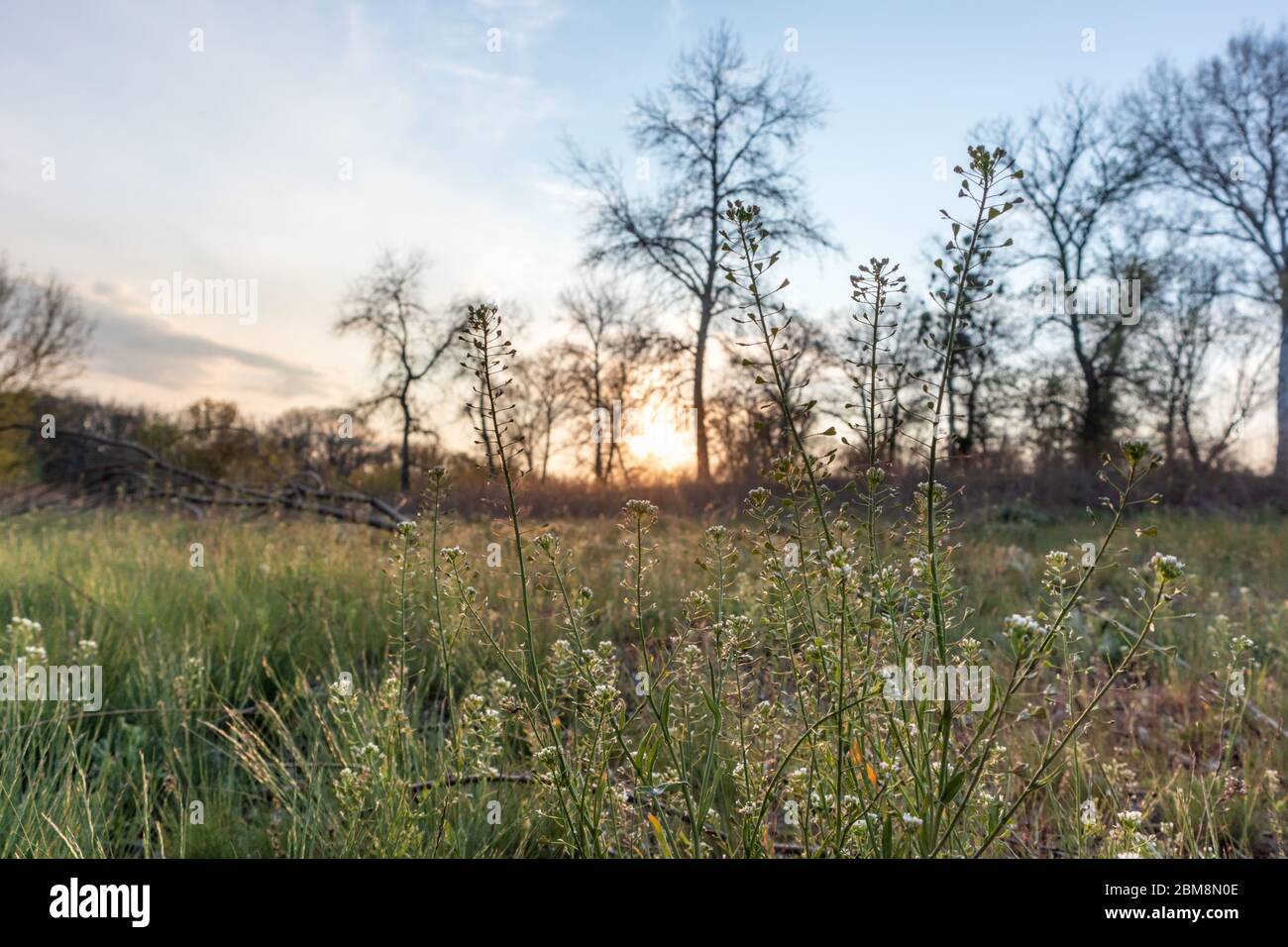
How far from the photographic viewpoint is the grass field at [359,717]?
7.13ft

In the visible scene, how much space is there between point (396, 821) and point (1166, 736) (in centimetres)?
340

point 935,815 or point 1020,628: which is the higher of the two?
point 1020,628

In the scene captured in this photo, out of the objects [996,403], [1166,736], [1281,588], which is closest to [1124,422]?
[996,403]

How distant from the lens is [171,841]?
2580 mm

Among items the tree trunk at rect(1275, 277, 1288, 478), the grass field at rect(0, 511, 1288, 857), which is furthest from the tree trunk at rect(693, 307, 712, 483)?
the tree trunk at rect(1275, 277, 1288, 478)

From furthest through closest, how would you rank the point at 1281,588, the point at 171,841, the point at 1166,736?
the point at 1281,588, the point at 1166,736, the point at 171,841

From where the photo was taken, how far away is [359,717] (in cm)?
292

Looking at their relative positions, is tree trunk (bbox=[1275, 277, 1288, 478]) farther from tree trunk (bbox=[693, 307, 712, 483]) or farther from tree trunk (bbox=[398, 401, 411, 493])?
tree trunk (bbox=[398, 401, 411, 493])

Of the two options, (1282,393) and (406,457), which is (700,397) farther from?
(1282,393)

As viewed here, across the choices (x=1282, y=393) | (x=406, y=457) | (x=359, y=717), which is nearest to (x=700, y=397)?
(x=406, y=457)

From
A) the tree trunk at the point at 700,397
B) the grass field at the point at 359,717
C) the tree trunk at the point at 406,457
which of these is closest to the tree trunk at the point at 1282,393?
the grass field at the point at 359,717

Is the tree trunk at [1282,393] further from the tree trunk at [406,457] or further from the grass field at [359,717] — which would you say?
the tree trunk at [406,457]

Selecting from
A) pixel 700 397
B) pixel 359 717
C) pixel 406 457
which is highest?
pixel 700 397
